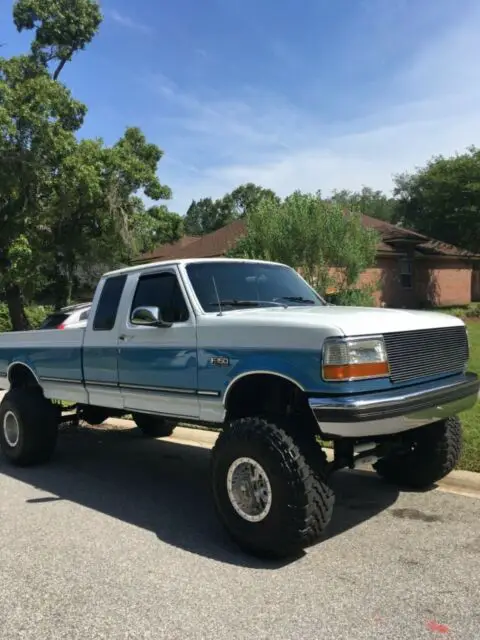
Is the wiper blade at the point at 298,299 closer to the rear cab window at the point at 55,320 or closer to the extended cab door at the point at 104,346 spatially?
the extended cab door at the point at 104,346

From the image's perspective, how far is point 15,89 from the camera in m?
20.1

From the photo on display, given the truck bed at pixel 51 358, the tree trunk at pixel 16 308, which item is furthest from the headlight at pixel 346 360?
the tree trunk at pixel 16 308

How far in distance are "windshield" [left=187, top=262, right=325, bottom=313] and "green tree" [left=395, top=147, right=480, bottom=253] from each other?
25.5 meters

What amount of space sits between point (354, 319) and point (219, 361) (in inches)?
42.8

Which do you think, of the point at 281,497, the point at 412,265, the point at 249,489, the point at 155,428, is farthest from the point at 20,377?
the point at 412,265

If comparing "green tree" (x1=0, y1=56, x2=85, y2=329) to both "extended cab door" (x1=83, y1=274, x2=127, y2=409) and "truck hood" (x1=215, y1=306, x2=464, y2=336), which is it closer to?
"extended cab door" (x1=83, y1=274, x2=127, y2=409)

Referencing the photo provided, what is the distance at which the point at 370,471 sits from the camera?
6.46m

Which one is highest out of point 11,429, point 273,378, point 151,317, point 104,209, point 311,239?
point 104,209

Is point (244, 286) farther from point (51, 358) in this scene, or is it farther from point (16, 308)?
point (16, 308)

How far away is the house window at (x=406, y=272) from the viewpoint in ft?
97.2

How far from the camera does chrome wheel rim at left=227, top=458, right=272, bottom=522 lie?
432 centimetres

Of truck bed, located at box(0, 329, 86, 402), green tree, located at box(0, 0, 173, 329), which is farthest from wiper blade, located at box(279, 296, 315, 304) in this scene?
green tree, located at box(0, 0, 173, 329)

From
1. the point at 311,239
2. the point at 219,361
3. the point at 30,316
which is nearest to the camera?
the point at 219,361

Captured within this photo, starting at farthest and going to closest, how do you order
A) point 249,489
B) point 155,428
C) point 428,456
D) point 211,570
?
point 155,428 → point 428,456 → point 249,489 → point 211,570
